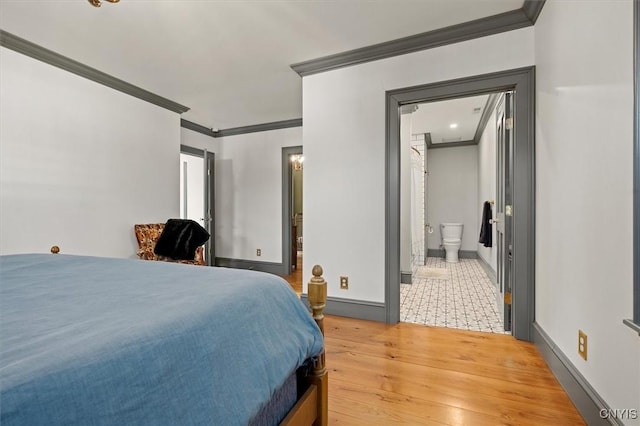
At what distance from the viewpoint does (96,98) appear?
3197 mm

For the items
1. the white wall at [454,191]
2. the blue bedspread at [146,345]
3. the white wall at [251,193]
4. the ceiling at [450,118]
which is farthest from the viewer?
the white wall at [454,191]

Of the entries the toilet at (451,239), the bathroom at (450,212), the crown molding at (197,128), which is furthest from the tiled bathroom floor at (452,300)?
the crown molding at (197,128)

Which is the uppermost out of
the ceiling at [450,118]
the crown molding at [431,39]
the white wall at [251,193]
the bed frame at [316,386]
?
the ceiling at [450,118]

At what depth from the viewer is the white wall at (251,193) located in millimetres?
5039

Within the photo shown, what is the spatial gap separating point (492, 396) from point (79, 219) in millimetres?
3715

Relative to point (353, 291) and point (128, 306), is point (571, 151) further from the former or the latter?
point (128, 306)

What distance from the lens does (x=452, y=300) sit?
11.3 feet

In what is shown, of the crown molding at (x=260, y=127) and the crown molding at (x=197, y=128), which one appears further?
the crown molding at (x=260, y=127)

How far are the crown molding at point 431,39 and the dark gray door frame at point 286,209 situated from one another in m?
1.90

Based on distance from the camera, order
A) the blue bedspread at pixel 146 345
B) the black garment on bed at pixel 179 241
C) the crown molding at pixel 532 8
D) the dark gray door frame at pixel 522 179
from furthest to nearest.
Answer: the black garment on bed at pixel 179 241
the dark gray door frame at pixel 522 179
the crown molding at pixel 532 8
the blue bedspread at pixel 146 345

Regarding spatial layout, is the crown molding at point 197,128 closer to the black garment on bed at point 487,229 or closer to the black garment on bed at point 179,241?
the black garment on bed at point 179,241

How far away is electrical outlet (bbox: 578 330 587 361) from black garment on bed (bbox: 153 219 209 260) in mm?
3362

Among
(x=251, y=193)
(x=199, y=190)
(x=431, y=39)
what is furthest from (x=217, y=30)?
(x=199, y=190)

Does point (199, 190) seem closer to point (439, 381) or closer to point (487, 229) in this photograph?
point (487, 229)
